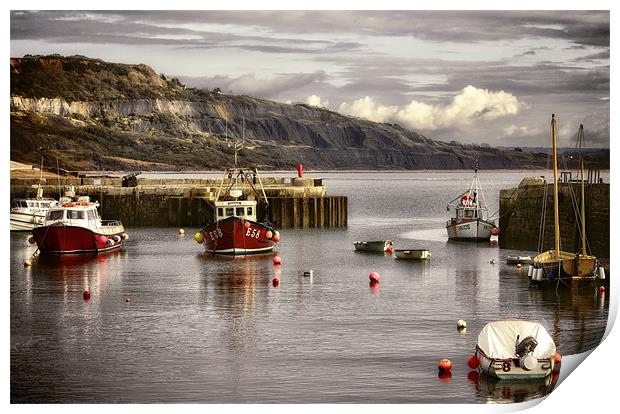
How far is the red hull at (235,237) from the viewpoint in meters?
30.5

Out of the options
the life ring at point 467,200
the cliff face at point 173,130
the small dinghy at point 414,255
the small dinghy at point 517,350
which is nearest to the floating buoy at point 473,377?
the small dinghy at point 517,350

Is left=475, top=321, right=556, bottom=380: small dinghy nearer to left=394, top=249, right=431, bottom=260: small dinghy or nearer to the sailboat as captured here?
the sailboat

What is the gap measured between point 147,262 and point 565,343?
48.3 ft

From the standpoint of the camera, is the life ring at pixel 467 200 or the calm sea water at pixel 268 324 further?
the life ring at pixel 467 200

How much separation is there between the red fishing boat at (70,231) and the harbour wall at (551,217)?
11.2m

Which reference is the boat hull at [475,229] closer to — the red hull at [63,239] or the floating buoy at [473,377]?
the red hull at [63,239]

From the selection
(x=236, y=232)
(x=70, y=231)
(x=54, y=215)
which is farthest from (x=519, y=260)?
(x=54, y=215)

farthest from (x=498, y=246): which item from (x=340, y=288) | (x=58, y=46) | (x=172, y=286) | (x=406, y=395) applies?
(x=406, y=395)

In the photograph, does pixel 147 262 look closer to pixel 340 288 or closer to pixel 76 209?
pixel 76 209

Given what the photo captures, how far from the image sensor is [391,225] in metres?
46.7

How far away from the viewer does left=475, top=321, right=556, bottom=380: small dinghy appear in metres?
14.9

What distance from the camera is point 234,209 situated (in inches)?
1209

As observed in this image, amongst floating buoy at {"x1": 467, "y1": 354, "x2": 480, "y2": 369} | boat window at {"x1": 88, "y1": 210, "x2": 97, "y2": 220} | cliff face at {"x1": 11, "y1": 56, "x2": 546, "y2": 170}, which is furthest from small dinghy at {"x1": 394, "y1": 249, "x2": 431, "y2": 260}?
floating buoy at {"x1": 467, "y1": 354, "x2": 480, "y2": 369}

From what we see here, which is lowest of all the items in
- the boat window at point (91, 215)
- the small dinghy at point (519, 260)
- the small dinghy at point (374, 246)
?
the small dinghy at point (519, 260)
